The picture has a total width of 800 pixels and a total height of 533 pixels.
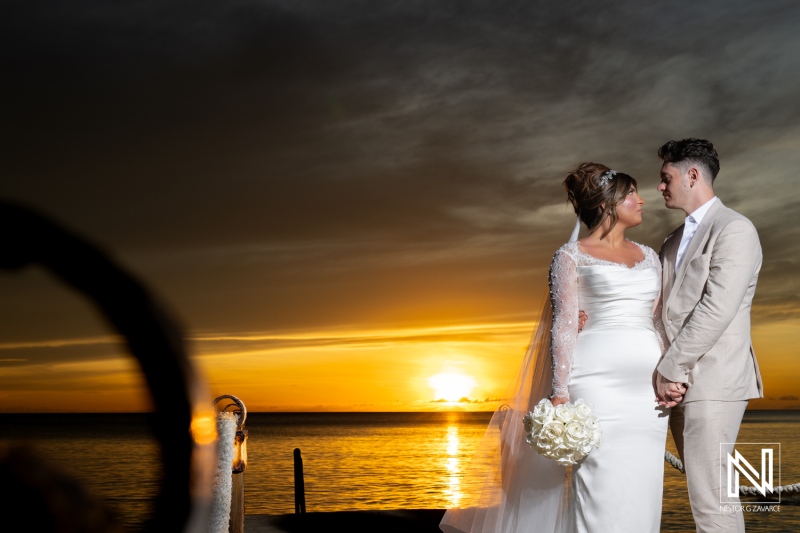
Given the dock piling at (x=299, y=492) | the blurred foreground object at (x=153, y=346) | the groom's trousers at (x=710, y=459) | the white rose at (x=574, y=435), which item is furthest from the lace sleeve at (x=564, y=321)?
the dock piling at (x=299, y=492)

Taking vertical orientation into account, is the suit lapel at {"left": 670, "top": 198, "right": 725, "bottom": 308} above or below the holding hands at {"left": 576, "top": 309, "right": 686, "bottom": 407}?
above

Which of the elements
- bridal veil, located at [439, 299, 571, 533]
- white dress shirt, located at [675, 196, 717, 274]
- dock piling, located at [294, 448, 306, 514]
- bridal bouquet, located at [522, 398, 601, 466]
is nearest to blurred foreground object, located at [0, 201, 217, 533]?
bridal bouquet, located at [522, 398, 601, 466]

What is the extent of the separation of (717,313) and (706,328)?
0.09 metres

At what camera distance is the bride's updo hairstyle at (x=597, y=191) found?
4.29 metres

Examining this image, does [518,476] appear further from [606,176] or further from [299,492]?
[299,492]

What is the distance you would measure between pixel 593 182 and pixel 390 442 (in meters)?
64.5

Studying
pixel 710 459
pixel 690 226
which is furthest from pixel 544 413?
pixel 690 226

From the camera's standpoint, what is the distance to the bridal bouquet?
4.05m

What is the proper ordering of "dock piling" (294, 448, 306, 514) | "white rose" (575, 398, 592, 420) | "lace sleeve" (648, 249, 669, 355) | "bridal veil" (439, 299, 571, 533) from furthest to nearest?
"dock piling" (294, 448, 306, 514), "bridal veil" (439, 299, 571, 533), "lace sleeve" (648, 249, 669, 355), "white rose" (575, 398, 592, 420)

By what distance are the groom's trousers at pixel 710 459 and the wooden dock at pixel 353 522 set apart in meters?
3.90

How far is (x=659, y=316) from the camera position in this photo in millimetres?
4531

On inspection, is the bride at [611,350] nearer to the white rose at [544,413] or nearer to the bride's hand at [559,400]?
the bride's hand at [559,400]

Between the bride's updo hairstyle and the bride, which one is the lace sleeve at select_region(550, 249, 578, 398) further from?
the bride's updo hairstyle

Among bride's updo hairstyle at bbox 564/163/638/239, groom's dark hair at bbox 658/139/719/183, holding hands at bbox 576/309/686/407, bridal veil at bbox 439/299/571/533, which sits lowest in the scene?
bridal veil at bbox 439/299/571/533
